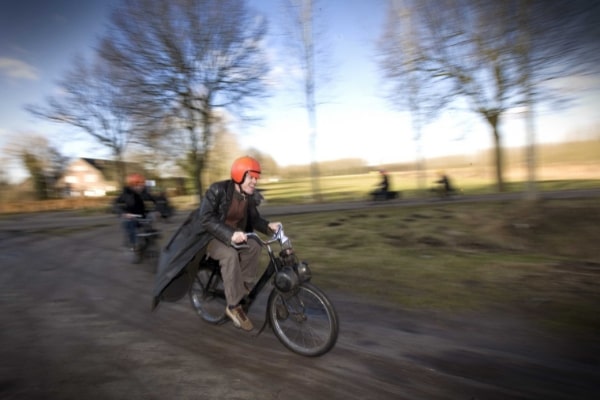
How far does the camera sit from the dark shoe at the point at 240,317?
4.13 meters

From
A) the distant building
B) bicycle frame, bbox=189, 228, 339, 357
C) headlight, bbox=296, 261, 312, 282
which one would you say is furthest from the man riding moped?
the distant building

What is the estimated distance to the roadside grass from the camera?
4941 mm

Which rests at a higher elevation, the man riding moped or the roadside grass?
the man riding moped

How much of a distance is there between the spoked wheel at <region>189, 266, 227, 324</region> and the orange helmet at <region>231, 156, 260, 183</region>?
1.22 m

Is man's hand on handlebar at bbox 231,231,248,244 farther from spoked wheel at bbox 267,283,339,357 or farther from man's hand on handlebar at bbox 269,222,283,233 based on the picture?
spoked wheel at bbox 267,283,339,357

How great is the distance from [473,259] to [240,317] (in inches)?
190

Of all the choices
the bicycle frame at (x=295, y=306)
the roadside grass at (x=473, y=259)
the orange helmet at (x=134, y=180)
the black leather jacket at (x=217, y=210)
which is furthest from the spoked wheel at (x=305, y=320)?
the orange helmet at (x=134, y=180)

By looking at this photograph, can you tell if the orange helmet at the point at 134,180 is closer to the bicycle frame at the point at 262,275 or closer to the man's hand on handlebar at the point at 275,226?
the bicycle frame at the point at 262,275

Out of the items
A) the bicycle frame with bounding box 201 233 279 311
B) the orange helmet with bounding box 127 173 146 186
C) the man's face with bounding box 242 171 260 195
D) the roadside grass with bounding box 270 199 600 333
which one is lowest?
the roadside grass with bounding box 270 199 600 333

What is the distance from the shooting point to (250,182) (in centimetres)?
411

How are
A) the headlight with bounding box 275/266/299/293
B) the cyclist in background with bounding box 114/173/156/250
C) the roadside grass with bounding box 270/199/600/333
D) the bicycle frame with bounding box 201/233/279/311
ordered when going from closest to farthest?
the headlight with bounding box 275/266/299/293 → the bicycle frame with bounding box 201/233/279/311 → the roadside grass with bounding box 270/199/600/333 → the cyclist in background with bounding box 114/173/156/250

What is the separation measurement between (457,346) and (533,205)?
26.7 ft

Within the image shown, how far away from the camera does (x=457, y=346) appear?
12.1ft

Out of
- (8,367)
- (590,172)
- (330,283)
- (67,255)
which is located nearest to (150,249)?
(67,255)
